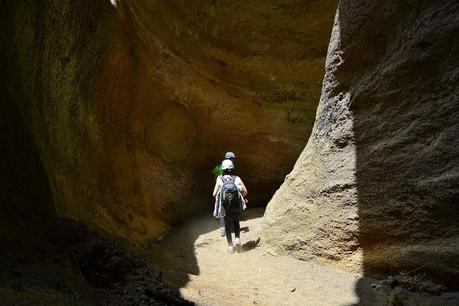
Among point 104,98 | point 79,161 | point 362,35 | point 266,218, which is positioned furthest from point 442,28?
point 104,98

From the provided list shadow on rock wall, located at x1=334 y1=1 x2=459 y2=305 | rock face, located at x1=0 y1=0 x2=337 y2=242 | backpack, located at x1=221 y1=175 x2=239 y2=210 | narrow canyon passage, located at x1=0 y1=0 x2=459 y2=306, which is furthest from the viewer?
backpack, located at x1=221 y1=175 x2=239 y2=210

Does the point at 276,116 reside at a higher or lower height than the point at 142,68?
lower

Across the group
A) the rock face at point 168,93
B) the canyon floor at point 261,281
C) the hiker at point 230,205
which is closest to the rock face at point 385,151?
the canyon floor at point 261,281

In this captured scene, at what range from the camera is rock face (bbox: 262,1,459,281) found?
414 cm

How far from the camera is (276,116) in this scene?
9992 mm

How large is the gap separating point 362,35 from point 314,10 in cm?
480

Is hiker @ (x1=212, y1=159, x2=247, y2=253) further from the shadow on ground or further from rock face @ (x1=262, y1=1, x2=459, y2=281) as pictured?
rock face @ (x1=262, y1=1, x2=459, y2=281)

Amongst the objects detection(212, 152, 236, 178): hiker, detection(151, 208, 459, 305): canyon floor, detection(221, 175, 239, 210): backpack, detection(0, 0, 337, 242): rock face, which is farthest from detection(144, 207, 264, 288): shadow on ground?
detection(212, 152, 236, 178): hiker

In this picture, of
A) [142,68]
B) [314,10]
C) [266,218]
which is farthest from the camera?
[314,10]

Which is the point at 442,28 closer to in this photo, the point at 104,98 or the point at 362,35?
the point at 362,35

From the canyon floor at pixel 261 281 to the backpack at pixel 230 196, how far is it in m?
0.73

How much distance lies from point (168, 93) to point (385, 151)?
5871 millimetres

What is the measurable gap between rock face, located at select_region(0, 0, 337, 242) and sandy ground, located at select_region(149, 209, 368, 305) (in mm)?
1210

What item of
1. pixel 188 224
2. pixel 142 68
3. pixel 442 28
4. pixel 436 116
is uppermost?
pixel 142 68
